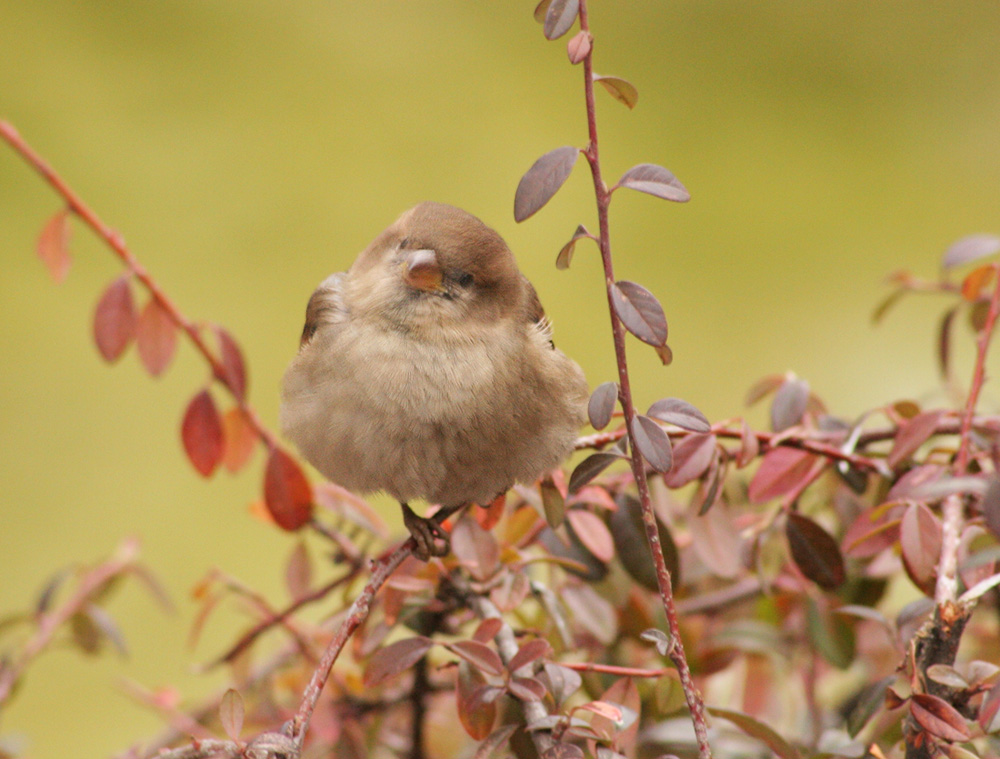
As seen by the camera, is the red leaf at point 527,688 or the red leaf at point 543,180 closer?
the red leaf at point 543,180

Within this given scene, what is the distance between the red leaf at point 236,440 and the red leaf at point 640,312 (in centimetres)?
73

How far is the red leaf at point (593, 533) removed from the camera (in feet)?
3.14

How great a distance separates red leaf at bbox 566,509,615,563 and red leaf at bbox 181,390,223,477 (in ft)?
1.48

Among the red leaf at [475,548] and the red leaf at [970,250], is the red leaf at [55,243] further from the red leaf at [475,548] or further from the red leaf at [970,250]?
the red leaf at [970,250]

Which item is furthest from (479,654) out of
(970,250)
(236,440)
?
(970,250)

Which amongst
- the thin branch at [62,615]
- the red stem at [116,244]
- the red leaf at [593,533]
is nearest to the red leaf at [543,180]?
the red leaf at [593,533]

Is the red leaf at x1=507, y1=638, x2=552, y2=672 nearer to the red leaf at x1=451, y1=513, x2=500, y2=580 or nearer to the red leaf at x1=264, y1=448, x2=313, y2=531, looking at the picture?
the red leaf at x1=451, y1=513, x2=500, y2=580

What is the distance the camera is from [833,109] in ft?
10.6

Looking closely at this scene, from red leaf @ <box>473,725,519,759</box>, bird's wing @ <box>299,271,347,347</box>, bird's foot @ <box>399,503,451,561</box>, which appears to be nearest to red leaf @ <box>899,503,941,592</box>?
red leaf @ <box>473,725,519,759</box>

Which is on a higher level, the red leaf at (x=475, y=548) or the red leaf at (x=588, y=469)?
the red leaf at (x=588, y=469)

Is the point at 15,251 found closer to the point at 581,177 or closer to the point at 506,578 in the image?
the point at 581,177

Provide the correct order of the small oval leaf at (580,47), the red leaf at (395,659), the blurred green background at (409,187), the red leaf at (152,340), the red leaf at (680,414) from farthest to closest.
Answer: the blurred green background at (409,187), the red leaf at (152,340), the red leaf at (395,659), the red leaf at (680,414), the small oval leaf at (580,47)

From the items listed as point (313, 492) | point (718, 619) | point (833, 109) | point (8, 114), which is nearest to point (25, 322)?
point (8, 114)

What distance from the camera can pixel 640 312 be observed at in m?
0.63
